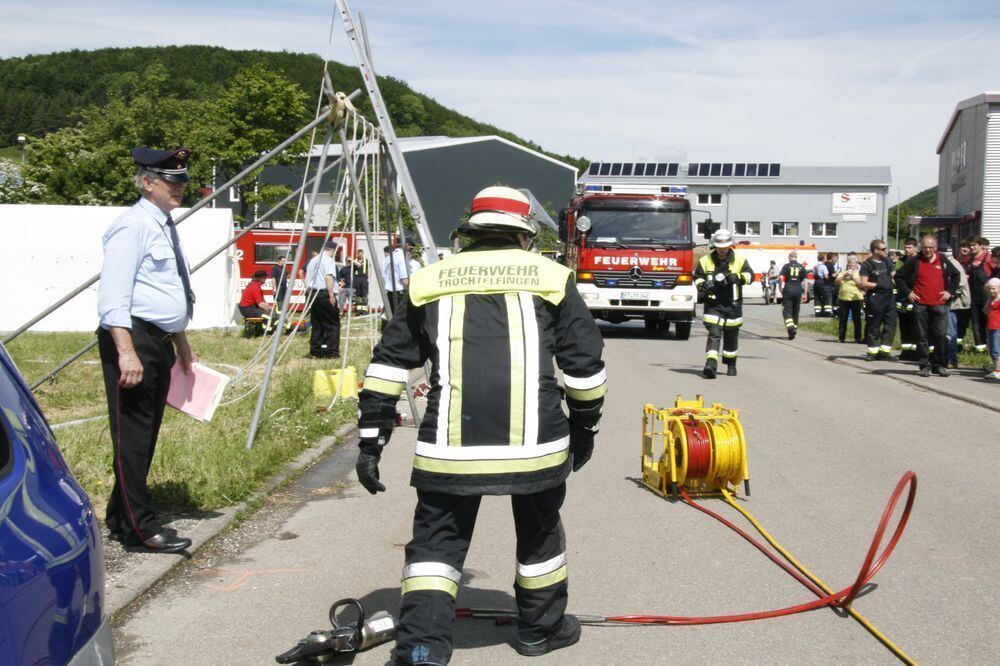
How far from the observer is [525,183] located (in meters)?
73.8

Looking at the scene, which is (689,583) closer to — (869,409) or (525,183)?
(869,409)

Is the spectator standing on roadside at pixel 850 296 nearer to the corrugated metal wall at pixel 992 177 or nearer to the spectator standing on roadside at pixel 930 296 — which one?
the spectator standing on roadside at pixel 930 296

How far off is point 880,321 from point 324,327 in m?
9.07

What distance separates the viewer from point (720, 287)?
1334cm

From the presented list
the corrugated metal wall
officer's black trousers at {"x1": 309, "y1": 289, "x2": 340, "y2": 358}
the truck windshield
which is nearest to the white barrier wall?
officer's black trousers at {"x1": 309, "y1": 289, "x2": 340, "y2": 358}

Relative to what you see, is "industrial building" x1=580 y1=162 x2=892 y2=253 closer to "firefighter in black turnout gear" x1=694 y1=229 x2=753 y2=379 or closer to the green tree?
the green tree

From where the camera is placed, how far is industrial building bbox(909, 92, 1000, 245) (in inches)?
1698

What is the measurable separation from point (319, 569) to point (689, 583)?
1.93 metres

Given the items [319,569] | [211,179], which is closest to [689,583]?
[319,569]

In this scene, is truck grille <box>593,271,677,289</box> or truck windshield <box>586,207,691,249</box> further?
truck windshield <box>586,207,691,249</box>

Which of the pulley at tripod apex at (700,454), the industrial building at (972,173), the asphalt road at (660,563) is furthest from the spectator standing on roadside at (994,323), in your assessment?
the industrial building at (972,173)

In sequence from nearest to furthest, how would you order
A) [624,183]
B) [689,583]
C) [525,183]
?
[689,583] → [624,183] → [525,183]

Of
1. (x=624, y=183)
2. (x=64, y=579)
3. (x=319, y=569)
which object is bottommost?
(x=319, y=569)

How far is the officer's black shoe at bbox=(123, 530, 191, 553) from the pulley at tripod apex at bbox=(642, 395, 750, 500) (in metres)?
3.17
